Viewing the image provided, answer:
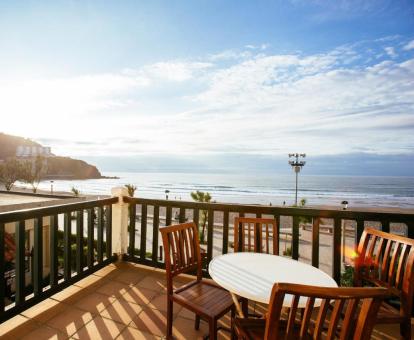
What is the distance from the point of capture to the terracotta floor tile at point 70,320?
6.75 feet

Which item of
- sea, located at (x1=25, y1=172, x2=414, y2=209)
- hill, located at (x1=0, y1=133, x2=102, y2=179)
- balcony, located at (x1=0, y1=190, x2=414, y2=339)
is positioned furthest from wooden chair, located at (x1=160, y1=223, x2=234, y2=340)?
hill, located at (x1=0, y1=133, x2=102, y2=179)

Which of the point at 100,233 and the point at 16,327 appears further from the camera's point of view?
the point at 100,233

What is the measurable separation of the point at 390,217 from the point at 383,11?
A: 4094 millimetres

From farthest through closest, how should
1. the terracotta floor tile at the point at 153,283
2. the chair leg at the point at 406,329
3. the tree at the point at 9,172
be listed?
the tree at the point at 9,172 < the terracotta floor tile at the point at 153,283 < the chair leg at the point at 406,329

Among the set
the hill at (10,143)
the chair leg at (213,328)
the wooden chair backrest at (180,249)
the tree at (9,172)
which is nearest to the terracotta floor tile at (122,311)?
the wooden chair backrest at (180,249)

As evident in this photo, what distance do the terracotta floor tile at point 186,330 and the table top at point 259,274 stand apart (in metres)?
0.69

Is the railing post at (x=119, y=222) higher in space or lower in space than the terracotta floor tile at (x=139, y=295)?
higher

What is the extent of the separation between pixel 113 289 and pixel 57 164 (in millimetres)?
98958

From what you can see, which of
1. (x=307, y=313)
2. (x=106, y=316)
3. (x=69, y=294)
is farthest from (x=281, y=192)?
(x=307, y=313)

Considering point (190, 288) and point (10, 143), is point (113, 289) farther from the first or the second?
point (10, 143)

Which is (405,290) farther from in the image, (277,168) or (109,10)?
(277,168)

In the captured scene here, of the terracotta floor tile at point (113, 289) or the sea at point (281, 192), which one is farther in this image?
the sea at point (281, 192)

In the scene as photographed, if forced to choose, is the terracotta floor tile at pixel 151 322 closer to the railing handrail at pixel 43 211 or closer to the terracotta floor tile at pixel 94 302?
the terracotta floor tile at pixel 94 302

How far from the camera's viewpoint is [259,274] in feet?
5.45
